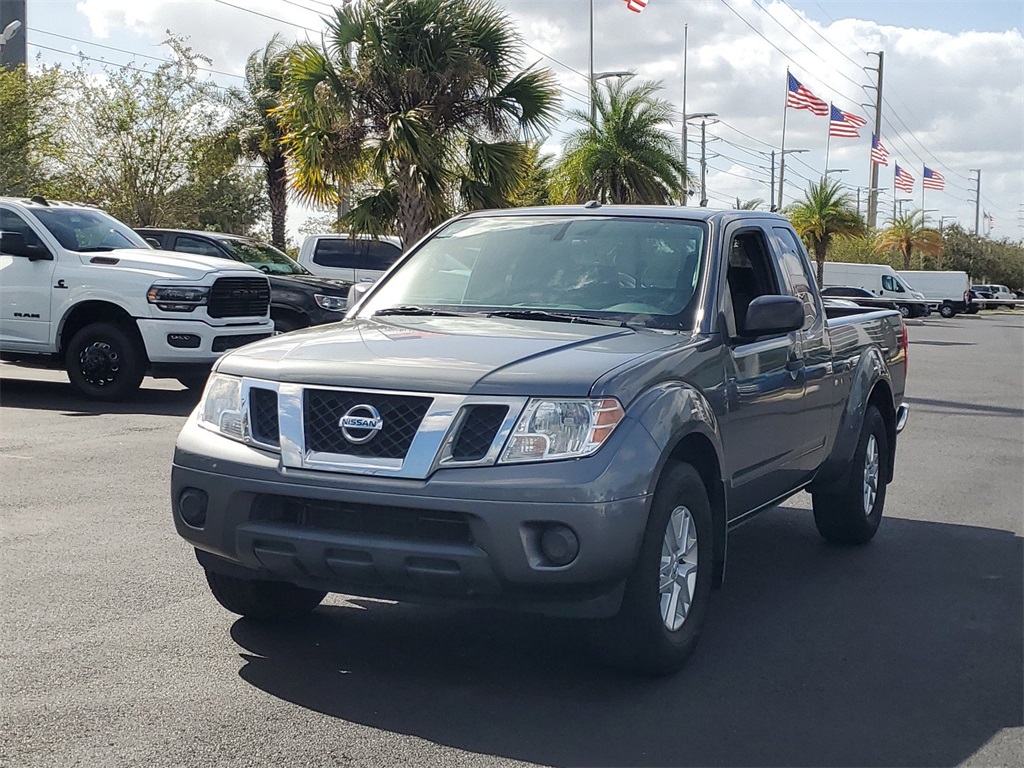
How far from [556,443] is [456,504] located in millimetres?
391

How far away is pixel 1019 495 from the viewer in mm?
9227

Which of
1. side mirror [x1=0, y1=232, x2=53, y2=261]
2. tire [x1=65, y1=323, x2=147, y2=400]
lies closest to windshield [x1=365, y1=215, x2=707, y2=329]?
tire [x1=65, y1=323, x2=147, y2=400]

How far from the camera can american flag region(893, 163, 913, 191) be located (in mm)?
70000

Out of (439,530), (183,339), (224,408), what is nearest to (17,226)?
(183,339)

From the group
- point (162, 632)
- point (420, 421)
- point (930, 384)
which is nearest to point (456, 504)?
point (420, 421)

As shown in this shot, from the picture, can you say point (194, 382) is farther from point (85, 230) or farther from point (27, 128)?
point (27, 128)

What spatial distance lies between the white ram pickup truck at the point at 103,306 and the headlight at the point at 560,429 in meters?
9.06

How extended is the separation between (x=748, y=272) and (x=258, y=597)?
277 centimetres

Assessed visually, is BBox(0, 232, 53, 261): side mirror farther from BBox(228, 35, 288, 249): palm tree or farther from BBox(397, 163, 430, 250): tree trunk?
BBox(228, 35, 288, 249): palm tree

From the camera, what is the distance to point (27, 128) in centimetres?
2545

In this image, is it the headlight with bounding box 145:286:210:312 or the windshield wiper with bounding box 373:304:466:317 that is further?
the headlight with bounding box 145:286:210:312

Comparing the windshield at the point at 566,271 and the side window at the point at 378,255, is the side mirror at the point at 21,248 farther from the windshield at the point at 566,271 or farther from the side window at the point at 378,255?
the side window at the point at 378,255

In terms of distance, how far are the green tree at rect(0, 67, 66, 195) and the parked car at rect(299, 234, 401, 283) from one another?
7724 mm

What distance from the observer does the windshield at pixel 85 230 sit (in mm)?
13117
